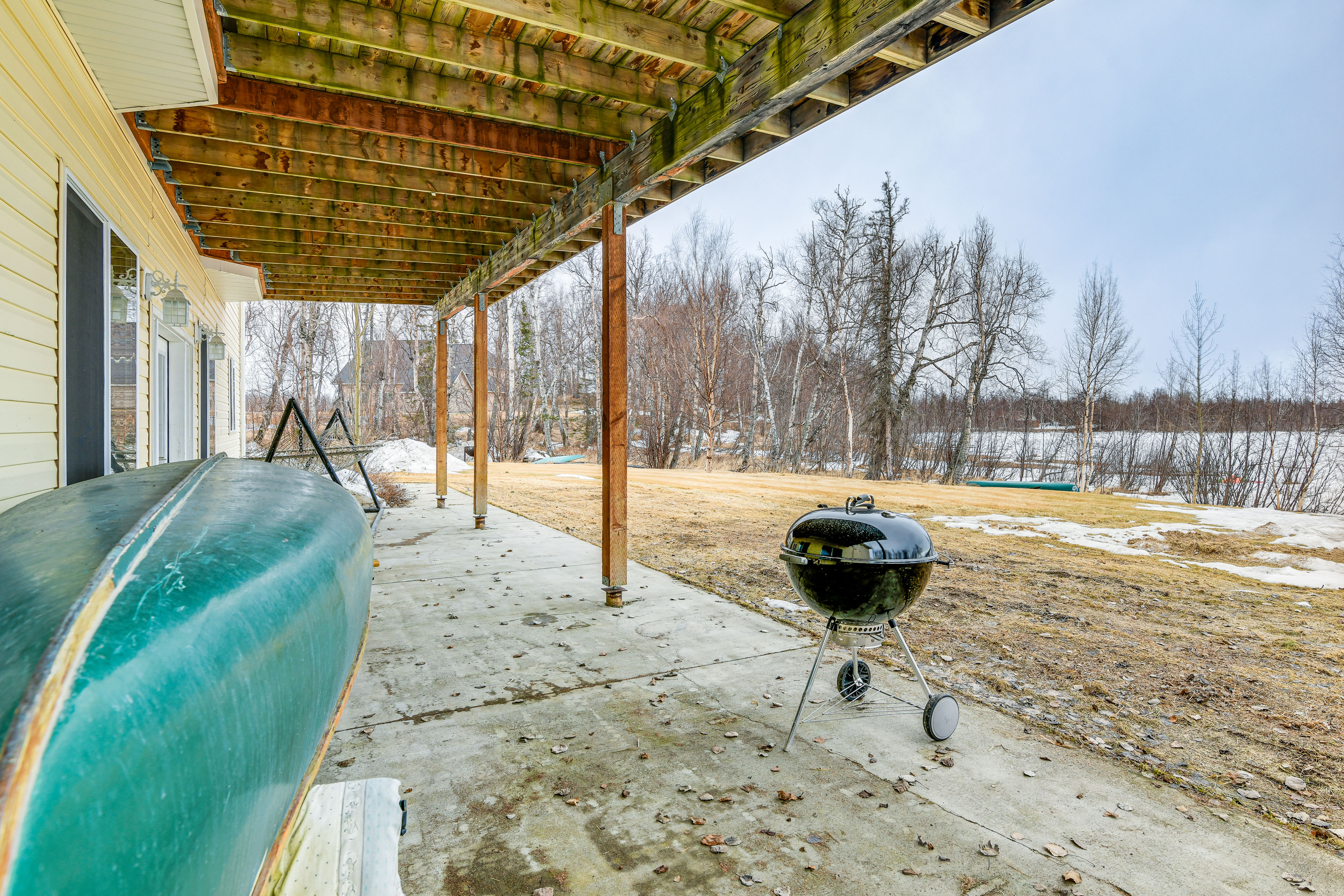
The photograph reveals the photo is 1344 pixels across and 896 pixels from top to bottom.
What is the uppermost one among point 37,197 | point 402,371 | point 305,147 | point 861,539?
point 402,371

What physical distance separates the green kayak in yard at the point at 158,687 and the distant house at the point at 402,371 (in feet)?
85.3

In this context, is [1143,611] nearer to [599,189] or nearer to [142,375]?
[599,189]

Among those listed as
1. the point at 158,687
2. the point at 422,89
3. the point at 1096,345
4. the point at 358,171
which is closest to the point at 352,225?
the point at 358,171

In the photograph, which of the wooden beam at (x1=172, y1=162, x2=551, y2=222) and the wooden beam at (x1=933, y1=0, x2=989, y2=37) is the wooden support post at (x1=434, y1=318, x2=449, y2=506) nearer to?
the wooden beam at (x1=172, y1=162, x2=551, y2=222)

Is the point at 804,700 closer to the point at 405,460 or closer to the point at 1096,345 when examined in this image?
the point at 405,460

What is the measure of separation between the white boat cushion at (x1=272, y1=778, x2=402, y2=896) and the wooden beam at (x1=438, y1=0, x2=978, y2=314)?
11.0 feet

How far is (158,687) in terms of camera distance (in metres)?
0.81

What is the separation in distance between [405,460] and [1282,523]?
60.4 feet

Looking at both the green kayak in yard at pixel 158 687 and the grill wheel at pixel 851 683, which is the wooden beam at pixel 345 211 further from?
the green kayak in yard at pixel 158 687

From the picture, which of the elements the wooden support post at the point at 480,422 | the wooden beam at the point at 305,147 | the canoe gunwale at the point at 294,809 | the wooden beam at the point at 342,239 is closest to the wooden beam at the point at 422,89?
the wooden beam at the point at 305,147

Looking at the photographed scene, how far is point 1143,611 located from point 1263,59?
50233mm

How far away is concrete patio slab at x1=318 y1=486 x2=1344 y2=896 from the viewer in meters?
2.09

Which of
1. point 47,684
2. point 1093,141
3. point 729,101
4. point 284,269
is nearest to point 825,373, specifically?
point 284,269

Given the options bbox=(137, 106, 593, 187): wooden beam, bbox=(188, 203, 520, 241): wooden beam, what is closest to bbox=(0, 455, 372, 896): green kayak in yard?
bbox=(137, 106, 593, 187): wooden beam
